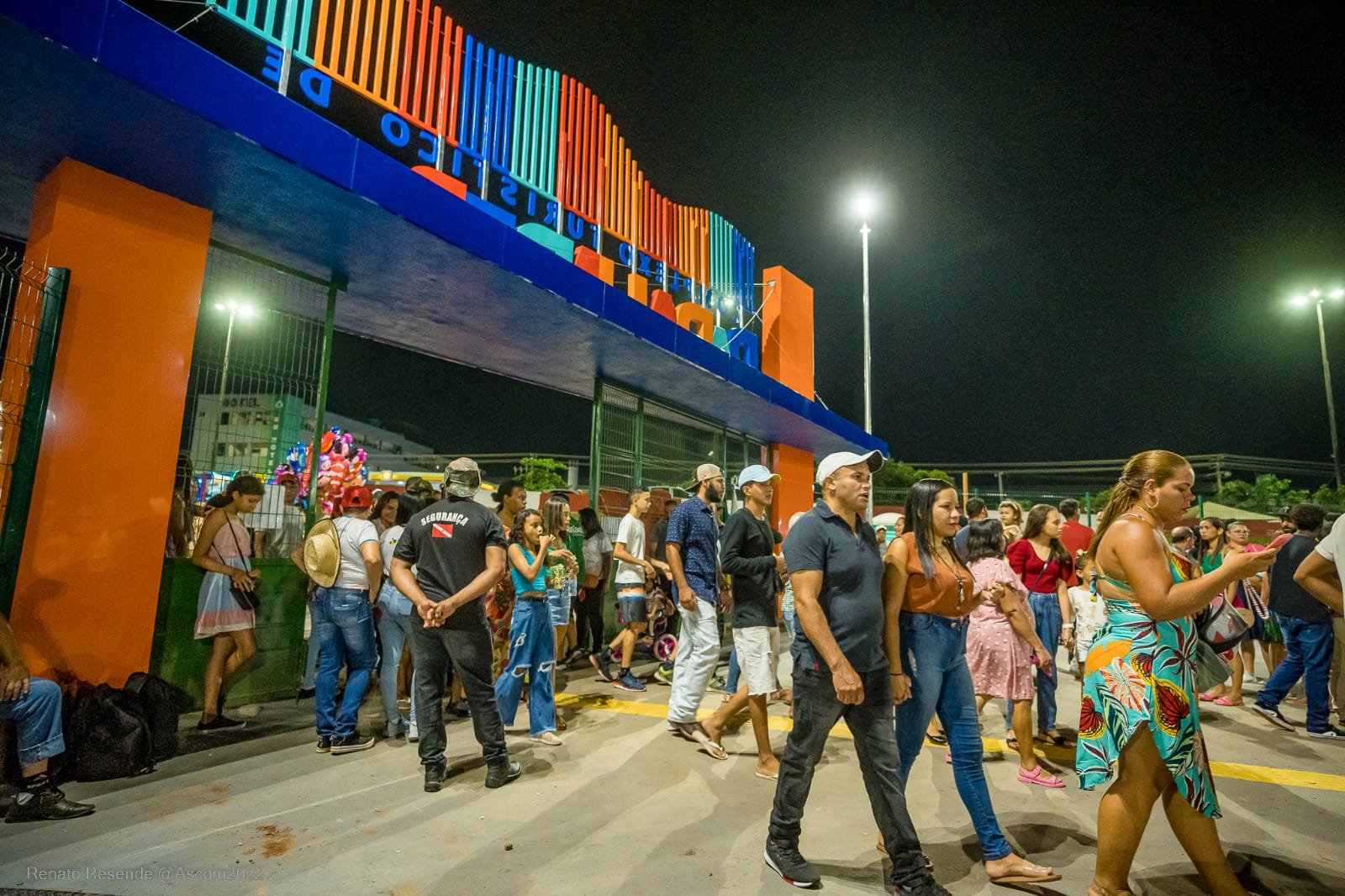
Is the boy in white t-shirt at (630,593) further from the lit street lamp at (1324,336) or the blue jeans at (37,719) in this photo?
the lit street lamp at (1324,336)

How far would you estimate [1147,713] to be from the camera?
2723mm

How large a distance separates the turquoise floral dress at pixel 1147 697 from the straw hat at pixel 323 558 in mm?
4679

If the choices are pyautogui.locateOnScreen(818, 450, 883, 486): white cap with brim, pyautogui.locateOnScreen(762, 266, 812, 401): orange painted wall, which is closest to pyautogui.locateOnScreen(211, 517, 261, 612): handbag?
pyautogui.locateOnScreen(818, 450, 883, 486): white cap with brim

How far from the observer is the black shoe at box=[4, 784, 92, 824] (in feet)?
11.6

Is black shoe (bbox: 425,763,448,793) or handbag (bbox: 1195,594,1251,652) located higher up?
handbag (bbox: 1195,594,1251,652)

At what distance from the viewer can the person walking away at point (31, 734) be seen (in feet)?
11.6

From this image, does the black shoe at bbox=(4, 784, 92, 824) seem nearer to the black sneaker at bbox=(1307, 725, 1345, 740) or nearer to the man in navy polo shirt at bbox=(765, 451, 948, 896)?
the man in navy polo shirt at bbox=(765, 451, 948, 896)

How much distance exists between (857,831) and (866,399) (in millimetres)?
16205

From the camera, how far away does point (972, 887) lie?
302cm

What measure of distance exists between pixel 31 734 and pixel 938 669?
4.76 metres

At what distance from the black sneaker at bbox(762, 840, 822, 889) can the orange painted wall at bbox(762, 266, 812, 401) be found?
36.3ft

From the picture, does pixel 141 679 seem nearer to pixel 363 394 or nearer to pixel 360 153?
pixel 360 153

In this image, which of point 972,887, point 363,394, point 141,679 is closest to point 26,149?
point 141,679

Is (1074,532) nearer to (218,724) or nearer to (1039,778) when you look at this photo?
(1039,778)
